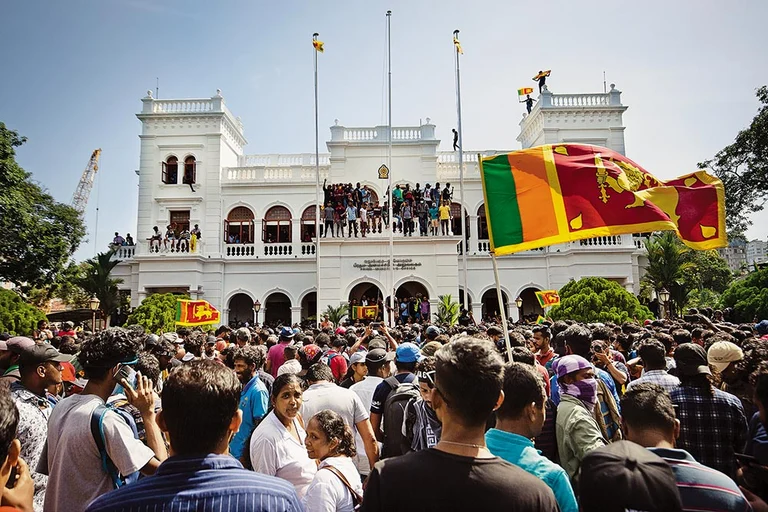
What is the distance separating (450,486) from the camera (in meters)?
1.67

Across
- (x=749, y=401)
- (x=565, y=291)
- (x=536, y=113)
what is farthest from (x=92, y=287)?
(x=749, y=401)

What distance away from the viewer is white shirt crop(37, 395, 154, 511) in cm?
248

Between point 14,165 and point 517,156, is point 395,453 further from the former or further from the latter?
point 14,165

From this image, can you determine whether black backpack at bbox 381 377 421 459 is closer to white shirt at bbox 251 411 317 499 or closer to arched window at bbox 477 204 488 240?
white shirt at bbox 251 411 317 499

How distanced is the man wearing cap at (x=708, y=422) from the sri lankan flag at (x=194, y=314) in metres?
11.5

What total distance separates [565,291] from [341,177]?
12.3 m

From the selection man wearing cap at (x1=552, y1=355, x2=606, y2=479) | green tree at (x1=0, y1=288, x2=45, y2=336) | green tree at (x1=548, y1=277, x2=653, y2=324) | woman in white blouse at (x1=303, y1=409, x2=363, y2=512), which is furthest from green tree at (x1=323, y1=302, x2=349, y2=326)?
woman in white blouse at (x1=303, y1=409, x2=363, y2=512)

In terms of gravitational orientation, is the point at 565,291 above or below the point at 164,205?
below

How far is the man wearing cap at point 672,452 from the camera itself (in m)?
1.84

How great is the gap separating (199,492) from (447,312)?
61.6ft

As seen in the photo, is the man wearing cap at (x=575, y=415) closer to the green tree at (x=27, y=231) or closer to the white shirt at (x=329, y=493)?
the white shirt at (x=329, y=493)

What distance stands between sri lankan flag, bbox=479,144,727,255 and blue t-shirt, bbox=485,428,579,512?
3011 mm

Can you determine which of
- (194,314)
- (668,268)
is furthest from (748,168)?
(194,314)

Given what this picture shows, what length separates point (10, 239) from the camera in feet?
66.3
